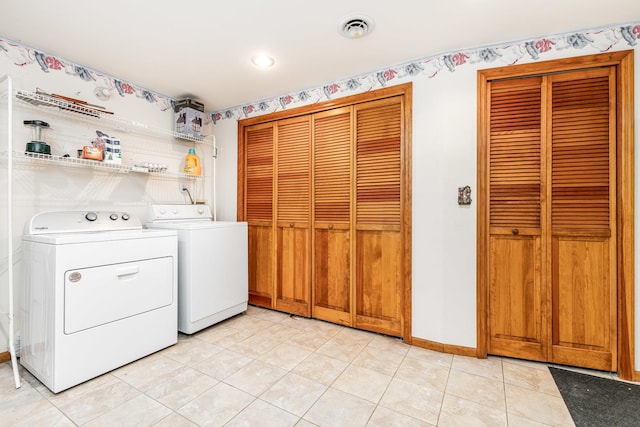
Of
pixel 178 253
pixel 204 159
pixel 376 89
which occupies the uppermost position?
pixel 376 89

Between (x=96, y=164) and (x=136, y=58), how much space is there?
33.6 inches

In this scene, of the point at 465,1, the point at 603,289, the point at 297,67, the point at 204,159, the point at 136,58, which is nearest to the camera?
the point at 465,1

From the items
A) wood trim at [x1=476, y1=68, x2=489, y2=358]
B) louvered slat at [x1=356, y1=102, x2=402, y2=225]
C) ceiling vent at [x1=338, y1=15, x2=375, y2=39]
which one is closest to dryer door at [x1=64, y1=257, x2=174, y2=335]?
louvered slat at [x1=356, y1=102, x2=402, y2=225]

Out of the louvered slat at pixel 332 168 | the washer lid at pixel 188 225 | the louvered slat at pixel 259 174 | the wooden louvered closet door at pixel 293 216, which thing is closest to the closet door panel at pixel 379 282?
the louvered slat at pixel 332 168

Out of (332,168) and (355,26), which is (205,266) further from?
(355,26)

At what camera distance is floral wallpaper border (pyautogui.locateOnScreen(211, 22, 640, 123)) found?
1791 mm

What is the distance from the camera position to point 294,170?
2.86 m

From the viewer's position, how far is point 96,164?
219 centimetres

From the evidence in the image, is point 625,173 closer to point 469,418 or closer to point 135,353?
point 469,418

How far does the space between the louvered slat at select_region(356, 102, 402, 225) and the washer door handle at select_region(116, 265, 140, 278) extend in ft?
5.56

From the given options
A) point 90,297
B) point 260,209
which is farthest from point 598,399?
point 90,297

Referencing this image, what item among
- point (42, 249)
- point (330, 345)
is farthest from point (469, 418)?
point (42, 249)

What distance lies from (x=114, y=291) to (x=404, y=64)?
2609mm

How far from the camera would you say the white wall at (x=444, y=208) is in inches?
80.5
